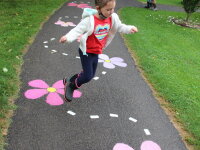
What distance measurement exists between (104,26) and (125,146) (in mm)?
1629

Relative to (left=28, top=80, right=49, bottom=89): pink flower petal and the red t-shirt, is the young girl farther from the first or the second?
(left=28, top=80, right=49, bottom=89): pink flower petal

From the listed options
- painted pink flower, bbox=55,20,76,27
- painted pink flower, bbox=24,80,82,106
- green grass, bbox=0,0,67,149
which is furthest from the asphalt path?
painted pink flower, bbox=55,20,76,27

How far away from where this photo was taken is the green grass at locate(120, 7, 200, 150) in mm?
4625

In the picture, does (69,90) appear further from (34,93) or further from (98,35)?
(98,35)

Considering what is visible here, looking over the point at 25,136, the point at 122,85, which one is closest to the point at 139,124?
the point at 122,85

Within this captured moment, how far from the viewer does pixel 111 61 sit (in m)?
6.20

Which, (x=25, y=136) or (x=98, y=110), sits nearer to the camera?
(x=25, y=136)

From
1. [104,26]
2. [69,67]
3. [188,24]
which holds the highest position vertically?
[104,26]

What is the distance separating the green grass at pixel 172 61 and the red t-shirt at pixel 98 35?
163cm

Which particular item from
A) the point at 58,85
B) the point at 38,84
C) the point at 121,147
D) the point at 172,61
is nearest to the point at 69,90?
the point at 58,85

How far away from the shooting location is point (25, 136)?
10.9 ft

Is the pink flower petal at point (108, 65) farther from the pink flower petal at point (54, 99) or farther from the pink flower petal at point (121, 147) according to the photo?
the pink flower petal at point (121, 147)

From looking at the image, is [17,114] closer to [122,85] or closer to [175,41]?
[122,85]

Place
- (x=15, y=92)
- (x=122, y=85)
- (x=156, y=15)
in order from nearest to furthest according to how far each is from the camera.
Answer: (x=15, y=92) → (x=122, y=85) → (x=156, y=15)
